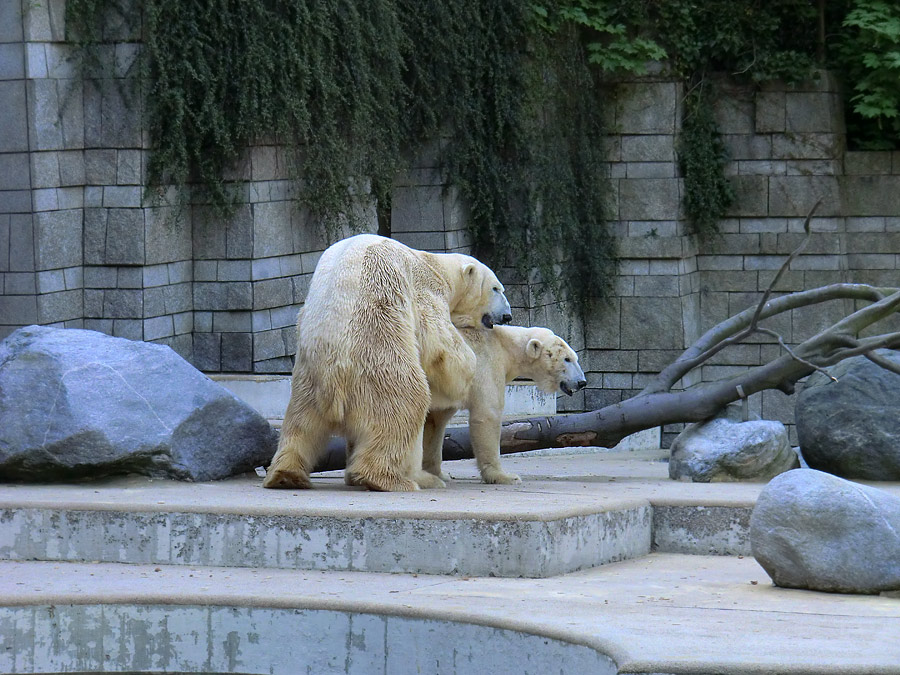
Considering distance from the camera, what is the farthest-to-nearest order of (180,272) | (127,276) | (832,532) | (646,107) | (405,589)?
(646,107) → (180,272) → (127,276) → (405,589) → (832,532)

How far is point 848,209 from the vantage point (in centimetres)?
1339

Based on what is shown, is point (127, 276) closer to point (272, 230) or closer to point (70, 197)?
point (70, 197)

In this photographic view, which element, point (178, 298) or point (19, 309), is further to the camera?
point (178, 298)

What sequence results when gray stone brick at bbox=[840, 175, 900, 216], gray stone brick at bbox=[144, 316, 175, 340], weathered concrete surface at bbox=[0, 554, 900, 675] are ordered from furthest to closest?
gray stone brick at bbox=[840, 175, 900, 216]
gray stone brick at bbox=[144, 316, 175, 340]
weathered concrete surface at bbox=[0, 554, 900, 675]

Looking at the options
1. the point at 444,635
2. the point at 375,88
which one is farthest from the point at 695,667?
the point at 375,88

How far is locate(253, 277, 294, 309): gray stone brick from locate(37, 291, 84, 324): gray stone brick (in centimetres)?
126

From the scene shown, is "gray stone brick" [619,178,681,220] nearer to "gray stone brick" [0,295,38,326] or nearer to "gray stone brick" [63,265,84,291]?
"gray stone brick" [63,265,84,291]

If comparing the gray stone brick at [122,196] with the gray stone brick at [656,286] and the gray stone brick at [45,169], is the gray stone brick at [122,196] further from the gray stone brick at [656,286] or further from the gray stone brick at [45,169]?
the gray stone brick at [656,286]

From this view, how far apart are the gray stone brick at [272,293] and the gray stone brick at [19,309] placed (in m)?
1.66

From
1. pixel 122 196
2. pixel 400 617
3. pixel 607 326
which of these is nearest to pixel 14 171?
pixel 122 196

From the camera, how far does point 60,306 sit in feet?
28.2

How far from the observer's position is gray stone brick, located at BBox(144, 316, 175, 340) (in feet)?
29.3

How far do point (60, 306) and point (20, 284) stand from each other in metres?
0.36

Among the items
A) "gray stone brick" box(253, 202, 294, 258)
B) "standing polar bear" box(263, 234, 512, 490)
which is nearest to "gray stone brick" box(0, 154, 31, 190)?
"gray stone brick" box(253, 202, 294, 258)
